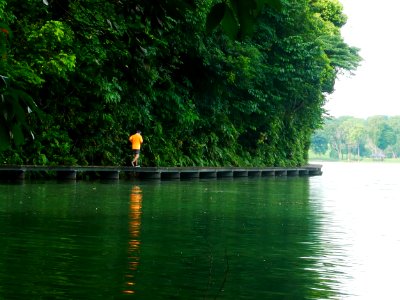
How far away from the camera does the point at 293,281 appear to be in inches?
362

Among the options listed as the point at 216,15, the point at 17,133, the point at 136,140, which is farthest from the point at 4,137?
the point at 136,140

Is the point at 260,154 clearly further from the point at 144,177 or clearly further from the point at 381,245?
the point at 381,245

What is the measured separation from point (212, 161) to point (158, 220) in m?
29.4

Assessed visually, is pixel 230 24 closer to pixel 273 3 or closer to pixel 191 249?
pixel 273 3

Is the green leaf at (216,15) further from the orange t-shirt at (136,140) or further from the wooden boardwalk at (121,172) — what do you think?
the orange t-shirt at (136,140)

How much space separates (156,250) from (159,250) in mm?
44

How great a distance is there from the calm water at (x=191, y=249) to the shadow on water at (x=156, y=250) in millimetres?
17

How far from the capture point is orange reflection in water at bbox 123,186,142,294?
8655 millimetres

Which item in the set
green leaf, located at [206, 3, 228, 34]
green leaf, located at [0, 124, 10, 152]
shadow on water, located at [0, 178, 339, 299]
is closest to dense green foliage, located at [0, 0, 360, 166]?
shadow on water, located at [0, 178, 339, 299]

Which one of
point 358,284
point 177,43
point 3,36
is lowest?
point 358,284

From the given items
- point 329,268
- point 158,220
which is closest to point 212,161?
point 158,220

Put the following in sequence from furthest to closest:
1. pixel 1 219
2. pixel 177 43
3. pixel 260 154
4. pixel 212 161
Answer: pixel 260 154 < pixel 212 161 < pixel 177 43 < pixel 1 219

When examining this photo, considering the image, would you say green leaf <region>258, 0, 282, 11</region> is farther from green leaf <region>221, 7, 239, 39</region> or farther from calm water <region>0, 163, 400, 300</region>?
calm water <region>0, 163, 400, 300</region>

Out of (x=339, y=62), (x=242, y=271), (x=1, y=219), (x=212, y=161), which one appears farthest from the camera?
(x=339, y=62)
